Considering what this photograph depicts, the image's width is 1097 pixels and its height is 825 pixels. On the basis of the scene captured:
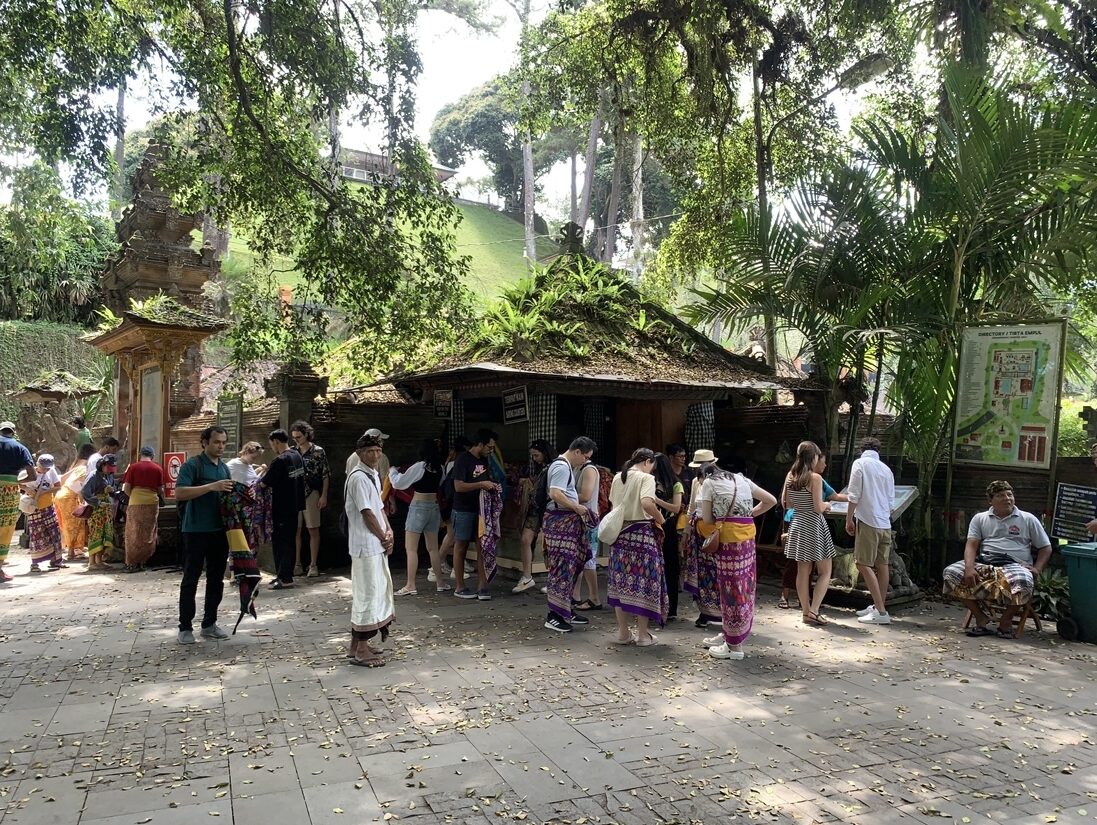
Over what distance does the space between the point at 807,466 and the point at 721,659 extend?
198 centimetres

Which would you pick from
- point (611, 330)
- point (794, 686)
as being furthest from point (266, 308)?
point (794, 686)

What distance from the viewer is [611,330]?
412 inches

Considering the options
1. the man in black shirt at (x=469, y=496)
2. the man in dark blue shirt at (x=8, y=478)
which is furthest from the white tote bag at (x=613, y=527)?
the man in dark blue shirt at (x=8, y=478)

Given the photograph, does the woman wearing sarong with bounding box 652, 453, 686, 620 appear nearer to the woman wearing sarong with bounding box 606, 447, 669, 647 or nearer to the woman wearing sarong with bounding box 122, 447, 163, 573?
the woman wearing sarong with bounding box 606, 447, 669, 647

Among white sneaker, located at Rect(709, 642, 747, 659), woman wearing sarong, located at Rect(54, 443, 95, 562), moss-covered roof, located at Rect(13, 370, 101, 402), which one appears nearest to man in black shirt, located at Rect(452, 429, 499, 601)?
white sneaker, located at Rect(709, 642, 747, 659)

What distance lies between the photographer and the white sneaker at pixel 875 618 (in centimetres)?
734

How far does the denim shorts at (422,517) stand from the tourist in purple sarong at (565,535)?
1957 millimetres

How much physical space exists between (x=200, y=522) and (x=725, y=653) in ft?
13.4

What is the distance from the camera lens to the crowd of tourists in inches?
238

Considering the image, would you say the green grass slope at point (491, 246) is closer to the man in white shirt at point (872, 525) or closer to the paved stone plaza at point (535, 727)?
the man in white shirt at point (872, 525)

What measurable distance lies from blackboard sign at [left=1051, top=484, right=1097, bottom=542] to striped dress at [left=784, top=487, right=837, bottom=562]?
2.28 meters

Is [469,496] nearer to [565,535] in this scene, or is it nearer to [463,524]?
[463,524]

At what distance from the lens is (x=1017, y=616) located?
278 inches

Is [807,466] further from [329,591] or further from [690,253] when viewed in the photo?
[690,253]
